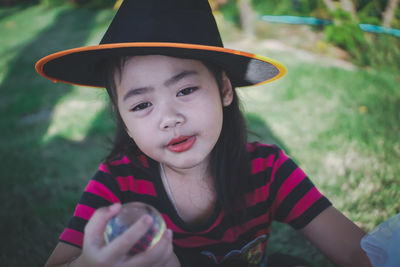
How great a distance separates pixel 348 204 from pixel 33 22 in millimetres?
11916

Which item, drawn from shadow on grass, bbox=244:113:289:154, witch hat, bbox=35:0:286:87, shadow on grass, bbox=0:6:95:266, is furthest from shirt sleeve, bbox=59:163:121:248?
shadow on grass, bbox=244:113:289:154

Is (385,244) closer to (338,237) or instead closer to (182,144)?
(338,237)

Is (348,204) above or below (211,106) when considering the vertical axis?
below

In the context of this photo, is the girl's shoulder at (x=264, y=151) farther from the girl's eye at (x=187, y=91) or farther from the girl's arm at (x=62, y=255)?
the girl's arm at (x=62, y=255)

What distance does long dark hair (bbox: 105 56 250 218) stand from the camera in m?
1.35

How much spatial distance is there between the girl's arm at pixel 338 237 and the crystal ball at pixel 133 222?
79 cm

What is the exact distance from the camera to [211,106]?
121 centimetres

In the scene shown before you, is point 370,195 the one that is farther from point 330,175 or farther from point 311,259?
point 311,259

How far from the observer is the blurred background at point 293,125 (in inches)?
84.7

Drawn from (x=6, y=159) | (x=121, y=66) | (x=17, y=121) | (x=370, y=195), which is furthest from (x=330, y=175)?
(x=17, y=121)

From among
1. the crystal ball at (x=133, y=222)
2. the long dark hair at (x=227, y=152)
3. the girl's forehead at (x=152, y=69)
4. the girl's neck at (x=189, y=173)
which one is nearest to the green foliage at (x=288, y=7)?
the long dark hair at (x=227, y=152)

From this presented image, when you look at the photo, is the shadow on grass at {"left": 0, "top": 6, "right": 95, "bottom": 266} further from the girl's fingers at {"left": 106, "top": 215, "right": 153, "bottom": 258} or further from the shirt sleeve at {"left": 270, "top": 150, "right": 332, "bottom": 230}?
the shirt sleeve at {"left": 270, "top": 150, "right": 332, "bottom": 230}

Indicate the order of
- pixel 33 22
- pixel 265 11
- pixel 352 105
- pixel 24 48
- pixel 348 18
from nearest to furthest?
pixel 352 105 → pixel 348 18 → pixel 24 48 → pixel 265 11 → pixel 33 22

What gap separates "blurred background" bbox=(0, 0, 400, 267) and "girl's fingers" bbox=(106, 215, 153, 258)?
1092 mm
